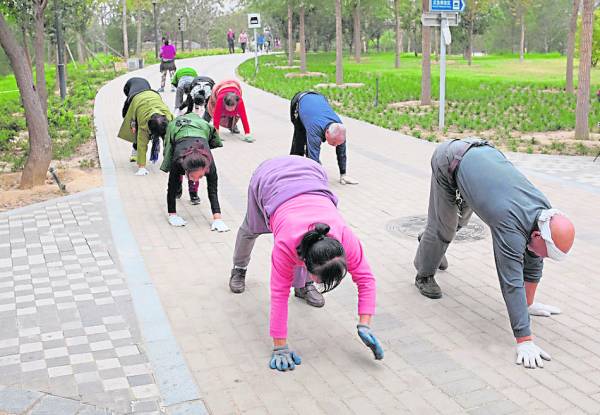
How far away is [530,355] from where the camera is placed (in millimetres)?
4578

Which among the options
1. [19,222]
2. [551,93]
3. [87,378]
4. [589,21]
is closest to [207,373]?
[87,378]

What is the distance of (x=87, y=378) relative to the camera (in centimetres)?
442

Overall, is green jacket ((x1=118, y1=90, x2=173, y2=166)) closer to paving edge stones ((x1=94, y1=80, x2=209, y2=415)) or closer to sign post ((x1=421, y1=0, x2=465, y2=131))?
paving edge stones ((x1=94, y1=80, x2=209, y2=415))

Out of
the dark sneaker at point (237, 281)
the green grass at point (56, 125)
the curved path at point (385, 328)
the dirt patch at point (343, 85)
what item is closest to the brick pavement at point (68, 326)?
the curved path at point (385, 328)

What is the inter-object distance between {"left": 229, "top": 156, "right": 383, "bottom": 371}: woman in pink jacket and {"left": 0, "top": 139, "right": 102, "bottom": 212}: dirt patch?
15.8ft

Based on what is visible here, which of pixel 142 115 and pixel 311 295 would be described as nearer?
pixel 311 295

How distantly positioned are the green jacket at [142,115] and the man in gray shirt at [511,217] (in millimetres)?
5058

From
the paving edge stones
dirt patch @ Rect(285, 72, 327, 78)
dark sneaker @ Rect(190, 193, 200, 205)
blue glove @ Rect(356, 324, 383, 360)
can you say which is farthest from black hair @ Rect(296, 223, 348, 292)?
dirt patch @ Rect(285, 72, 327, 78)

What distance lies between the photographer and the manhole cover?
734cm

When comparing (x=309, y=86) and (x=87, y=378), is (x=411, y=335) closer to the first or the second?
(x=87, y=378)

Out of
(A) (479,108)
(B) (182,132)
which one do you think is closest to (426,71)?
(A) (479,108)

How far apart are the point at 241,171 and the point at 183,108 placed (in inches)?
112

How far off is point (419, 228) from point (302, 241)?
3711mm

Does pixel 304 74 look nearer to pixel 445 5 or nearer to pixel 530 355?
pixel 445 5
